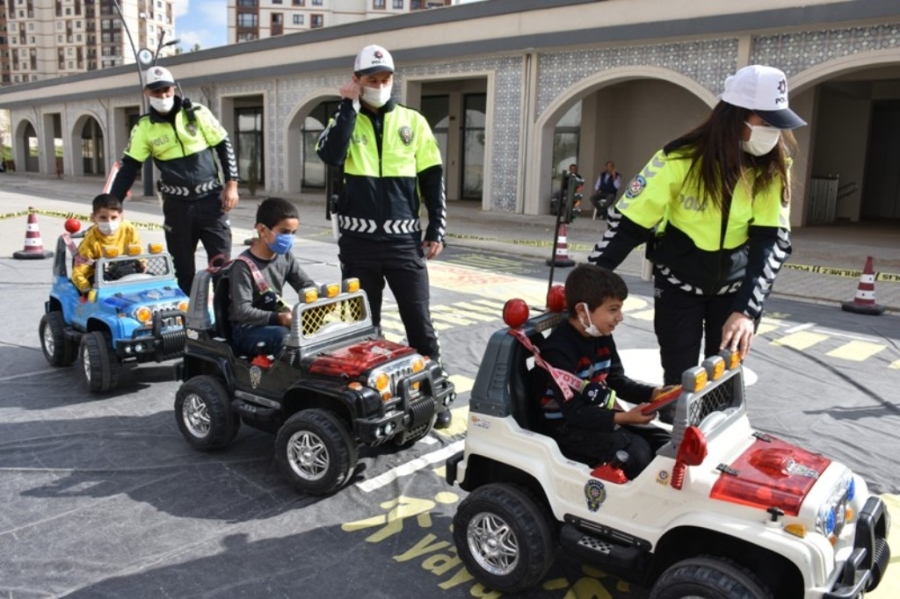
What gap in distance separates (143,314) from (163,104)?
1674 millimetres

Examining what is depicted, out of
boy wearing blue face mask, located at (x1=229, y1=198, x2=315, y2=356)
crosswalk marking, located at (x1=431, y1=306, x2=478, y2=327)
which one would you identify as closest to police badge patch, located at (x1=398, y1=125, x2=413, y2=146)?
boy wearing blue face mask, located at (x1=229, y1=198, x2=315, y2=356)

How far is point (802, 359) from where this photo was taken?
6324 mm

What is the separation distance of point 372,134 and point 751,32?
41.1ft

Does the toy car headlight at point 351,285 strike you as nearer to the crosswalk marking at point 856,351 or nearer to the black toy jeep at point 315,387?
the black toy jeep at point 315,387

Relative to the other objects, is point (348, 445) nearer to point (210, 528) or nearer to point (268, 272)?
point (210, 528)

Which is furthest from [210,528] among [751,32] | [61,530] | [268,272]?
[751,32]

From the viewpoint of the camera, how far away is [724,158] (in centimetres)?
279

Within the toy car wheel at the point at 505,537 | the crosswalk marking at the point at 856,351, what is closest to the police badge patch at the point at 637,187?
the toy car wheel at the point at 505,537

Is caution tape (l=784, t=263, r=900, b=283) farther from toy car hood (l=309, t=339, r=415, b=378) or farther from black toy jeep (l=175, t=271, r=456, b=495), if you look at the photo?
toy car hood (l=309, t=339, r=415, b=378)

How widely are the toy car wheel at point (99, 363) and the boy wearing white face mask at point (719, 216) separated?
3480 millimetres

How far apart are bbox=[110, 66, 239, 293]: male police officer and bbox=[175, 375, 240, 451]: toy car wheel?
190 cm

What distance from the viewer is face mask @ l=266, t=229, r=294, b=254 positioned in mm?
4109

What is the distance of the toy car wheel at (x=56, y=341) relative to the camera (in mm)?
5430

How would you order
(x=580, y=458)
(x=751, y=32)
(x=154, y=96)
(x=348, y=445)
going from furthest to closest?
(x=751, y=32)
(x=154, y=96)
(x=348, y=445)
(x=580, y=458)
